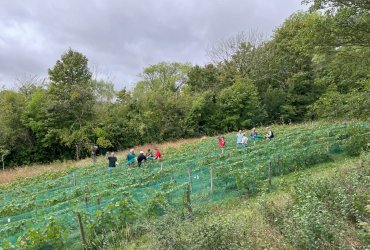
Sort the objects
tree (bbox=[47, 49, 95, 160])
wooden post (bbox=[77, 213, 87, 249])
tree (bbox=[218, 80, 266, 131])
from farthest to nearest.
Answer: tree (bbox=[218, 80, 266, 131])
tree (bbox=[47, 49, 95, 160])
wooden post (bbox=[77, 213, 87, 249])

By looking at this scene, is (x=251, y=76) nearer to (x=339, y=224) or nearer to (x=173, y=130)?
(x=173, y=130)

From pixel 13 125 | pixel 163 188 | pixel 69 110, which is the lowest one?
pixel 163 188

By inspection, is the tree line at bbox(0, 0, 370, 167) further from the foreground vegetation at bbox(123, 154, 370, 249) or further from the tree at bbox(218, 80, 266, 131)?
the foreground vegetation at bbox(123, 154, 370, 249)

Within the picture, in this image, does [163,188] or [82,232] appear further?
[163,188]

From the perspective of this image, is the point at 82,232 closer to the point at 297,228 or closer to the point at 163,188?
the point at 163,188

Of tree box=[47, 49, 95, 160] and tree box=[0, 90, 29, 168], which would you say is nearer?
tree box=[47, 49, 95, 160]

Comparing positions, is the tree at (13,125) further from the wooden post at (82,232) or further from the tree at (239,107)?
the wooden post at (82,232)

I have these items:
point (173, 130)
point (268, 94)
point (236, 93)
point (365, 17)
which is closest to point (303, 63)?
point (268, 94)

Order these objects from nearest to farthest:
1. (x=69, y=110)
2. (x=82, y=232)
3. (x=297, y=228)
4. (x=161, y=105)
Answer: (x=297, y=228) < (x=82, y=232) < (x=69, y=110) < (x=161, y=105)

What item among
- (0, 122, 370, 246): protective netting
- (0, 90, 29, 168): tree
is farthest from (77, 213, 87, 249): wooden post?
(0, 90, 29, 168): tree

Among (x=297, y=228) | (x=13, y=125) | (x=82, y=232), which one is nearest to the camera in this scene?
(x=297, y=228)

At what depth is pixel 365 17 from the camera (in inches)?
431

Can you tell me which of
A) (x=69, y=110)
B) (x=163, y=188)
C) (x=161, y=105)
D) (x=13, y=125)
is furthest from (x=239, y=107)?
(x=163, y=188)

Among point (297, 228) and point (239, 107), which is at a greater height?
point (239, 107)
